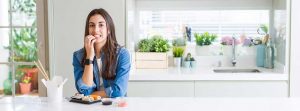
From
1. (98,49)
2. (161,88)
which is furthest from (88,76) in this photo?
(161,88)

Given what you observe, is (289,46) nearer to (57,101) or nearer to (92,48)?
(92,48)

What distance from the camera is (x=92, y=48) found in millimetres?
2621

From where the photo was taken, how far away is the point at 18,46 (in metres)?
3.81

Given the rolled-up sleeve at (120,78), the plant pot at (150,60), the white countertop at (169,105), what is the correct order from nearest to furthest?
the white countertop at (169,105) → the rolled-up sleeve at (120,78) → the plant pot at (150,60)

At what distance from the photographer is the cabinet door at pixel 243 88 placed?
3.55m

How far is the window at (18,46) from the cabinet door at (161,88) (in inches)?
38.4

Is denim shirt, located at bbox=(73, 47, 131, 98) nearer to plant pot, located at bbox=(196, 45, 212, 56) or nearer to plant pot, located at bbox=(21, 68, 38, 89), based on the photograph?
plant pot, located at bbox=(21, 68, 38, 89)

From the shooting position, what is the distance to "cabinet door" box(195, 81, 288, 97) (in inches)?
140

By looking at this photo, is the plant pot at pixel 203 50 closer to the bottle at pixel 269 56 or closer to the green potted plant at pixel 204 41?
the green potted plant at pixel 204 41

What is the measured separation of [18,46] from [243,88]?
2124mm

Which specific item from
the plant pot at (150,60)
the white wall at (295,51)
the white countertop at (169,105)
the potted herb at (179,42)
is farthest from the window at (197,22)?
the white countertop at (169,105)

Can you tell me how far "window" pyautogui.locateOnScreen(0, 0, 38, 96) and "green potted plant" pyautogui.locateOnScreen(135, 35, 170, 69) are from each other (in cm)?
100

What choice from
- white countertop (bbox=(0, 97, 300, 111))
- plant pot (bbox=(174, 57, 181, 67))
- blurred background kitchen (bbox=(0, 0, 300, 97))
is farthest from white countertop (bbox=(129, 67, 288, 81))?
white countertop (bbox=(0, 97, 300, 111))

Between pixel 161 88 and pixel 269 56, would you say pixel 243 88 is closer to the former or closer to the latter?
pixel 269 56
